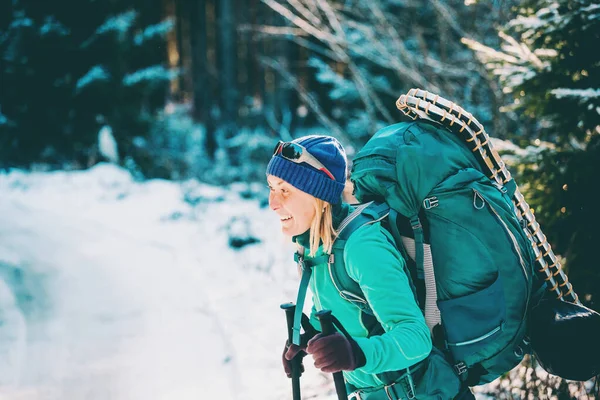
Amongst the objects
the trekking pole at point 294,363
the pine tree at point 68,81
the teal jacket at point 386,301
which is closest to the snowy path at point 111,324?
the trekking pole at point 294,363

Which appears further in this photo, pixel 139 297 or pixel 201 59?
pixel 201 59

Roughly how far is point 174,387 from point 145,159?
9974 millimetres

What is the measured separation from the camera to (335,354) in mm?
1631

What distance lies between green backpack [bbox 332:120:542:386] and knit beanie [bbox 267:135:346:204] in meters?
0.10

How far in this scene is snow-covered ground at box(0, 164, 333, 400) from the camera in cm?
429

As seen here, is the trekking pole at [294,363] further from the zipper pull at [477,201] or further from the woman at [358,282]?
the zipper pull at [477,201]

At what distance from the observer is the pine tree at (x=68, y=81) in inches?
468

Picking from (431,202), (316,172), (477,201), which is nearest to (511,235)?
(477,201)

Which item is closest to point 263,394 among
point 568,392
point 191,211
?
point 568,392

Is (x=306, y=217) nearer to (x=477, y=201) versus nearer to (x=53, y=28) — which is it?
(x=477, y=201)

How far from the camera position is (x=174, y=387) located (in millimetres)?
4168

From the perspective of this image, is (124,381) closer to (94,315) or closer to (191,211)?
(94,315)

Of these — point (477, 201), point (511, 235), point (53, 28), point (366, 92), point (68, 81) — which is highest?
point (53, 28)

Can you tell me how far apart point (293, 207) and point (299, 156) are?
200 millimetres
